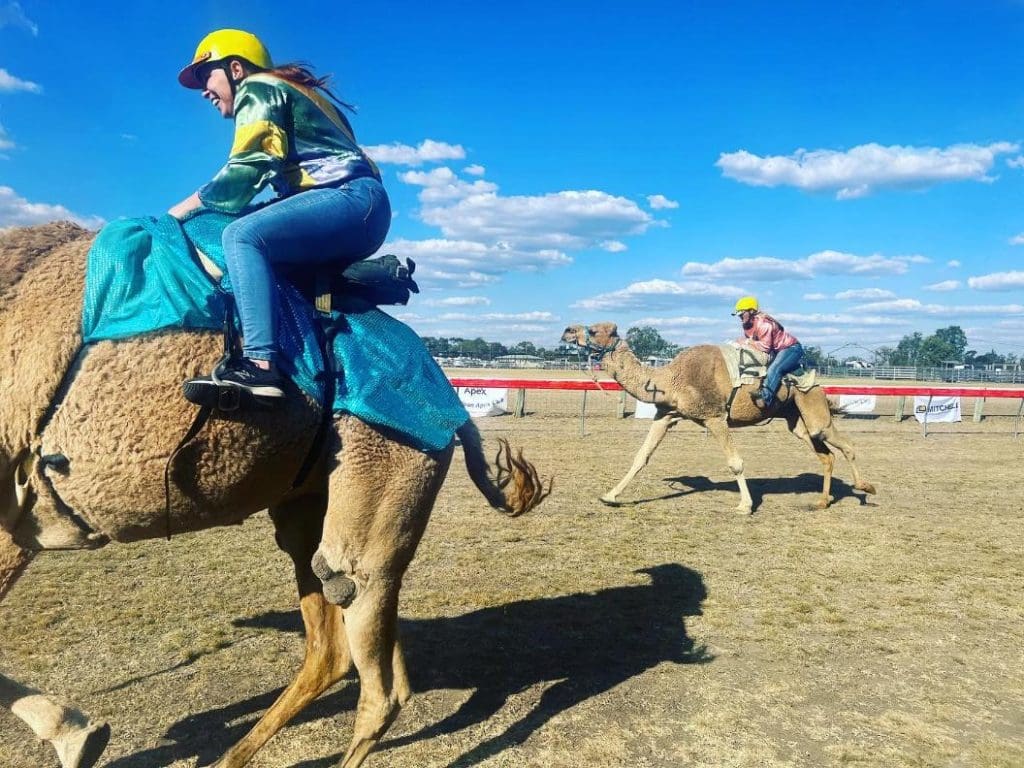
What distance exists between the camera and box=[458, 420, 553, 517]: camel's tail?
3.49 metres

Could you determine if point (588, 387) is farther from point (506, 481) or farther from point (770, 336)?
point (506, 481)

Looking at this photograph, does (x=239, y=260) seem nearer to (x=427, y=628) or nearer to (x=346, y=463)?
A: (x=346, y=463)

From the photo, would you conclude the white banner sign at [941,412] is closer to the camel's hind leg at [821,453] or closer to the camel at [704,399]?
the camel's hind leg at [821,453]

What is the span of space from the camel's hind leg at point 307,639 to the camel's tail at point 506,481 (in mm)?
771

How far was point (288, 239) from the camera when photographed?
8.67ft

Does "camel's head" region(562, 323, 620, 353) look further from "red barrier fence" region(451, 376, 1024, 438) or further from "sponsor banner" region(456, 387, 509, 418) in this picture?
"sponsor banner" region(456, 387, 509, 418)

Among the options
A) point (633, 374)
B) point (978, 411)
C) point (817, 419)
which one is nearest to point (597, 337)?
point (633, 374)

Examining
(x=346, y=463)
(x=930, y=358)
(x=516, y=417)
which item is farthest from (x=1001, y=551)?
(x=930, y=358)

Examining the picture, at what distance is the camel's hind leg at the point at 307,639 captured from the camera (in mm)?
3135

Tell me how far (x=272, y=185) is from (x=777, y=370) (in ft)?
28.3

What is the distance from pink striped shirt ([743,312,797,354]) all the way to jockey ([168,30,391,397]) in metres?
8.26

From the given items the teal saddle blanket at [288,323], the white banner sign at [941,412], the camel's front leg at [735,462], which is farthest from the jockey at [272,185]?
the white banner sign at [941,412]

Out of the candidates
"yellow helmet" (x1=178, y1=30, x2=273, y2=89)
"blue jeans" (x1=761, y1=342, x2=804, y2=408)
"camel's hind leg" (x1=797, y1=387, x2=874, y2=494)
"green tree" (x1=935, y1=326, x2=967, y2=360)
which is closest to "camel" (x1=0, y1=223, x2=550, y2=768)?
"yellow helmet" (x1=178, y1=30, x2=273, y2=89)

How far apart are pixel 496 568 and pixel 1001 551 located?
5.15 metres
